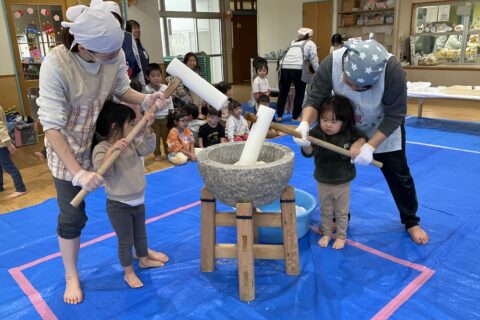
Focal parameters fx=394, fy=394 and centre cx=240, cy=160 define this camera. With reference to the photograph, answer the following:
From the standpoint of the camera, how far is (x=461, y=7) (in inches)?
269

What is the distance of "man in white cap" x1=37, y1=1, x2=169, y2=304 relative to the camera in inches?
54.7

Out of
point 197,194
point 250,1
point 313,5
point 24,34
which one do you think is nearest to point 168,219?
point 197,194

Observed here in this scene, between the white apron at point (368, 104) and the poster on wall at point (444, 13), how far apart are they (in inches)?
247

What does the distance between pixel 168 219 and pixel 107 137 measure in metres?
0.91

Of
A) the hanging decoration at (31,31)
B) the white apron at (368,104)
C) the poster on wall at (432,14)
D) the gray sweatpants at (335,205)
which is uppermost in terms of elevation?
the poster on wall at (432,14)

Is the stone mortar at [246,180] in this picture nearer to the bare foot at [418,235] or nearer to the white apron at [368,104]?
the white apron at [368,104]

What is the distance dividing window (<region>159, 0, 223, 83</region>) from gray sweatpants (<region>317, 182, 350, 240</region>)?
256 inches

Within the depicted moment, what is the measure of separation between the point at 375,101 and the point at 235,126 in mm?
2163

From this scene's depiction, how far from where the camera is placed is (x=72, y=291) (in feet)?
5.70

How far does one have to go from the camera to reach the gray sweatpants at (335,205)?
203cm

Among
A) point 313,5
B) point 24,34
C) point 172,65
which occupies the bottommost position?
point 172,65

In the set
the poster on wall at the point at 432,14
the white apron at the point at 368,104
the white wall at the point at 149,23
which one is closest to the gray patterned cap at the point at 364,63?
the white apron at the point at 368,104

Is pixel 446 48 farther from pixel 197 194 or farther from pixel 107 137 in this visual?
pixel 107 137

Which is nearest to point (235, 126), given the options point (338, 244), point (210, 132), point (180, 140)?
point (210, 132)
